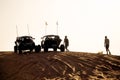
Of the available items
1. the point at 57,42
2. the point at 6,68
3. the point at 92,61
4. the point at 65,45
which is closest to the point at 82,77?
the point at 92,61

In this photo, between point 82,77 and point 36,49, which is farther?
point 36,49

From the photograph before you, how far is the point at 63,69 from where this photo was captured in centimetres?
1412

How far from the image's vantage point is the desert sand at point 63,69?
497 inches

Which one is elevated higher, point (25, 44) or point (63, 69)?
point (25, 44)

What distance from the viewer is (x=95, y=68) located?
46.7 feet

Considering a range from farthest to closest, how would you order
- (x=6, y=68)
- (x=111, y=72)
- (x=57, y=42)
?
(x=57, y=42)
(x=6, y=68)
(x=111, y=72)

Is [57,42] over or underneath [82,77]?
over

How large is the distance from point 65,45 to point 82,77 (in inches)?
536

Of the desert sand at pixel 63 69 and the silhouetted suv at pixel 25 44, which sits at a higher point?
the silhouetted suv at pixel 25 44

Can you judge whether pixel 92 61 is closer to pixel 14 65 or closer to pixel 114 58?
pixel 114 58

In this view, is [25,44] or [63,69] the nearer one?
[63,69]

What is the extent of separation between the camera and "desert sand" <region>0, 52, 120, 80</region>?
12.6 m

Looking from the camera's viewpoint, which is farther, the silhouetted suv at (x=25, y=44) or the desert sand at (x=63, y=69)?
the silhouetted suv at (x=25, y=44)

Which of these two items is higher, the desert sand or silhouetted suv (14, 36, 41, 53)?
silhouetted suv (14, 36, 41, 53)
